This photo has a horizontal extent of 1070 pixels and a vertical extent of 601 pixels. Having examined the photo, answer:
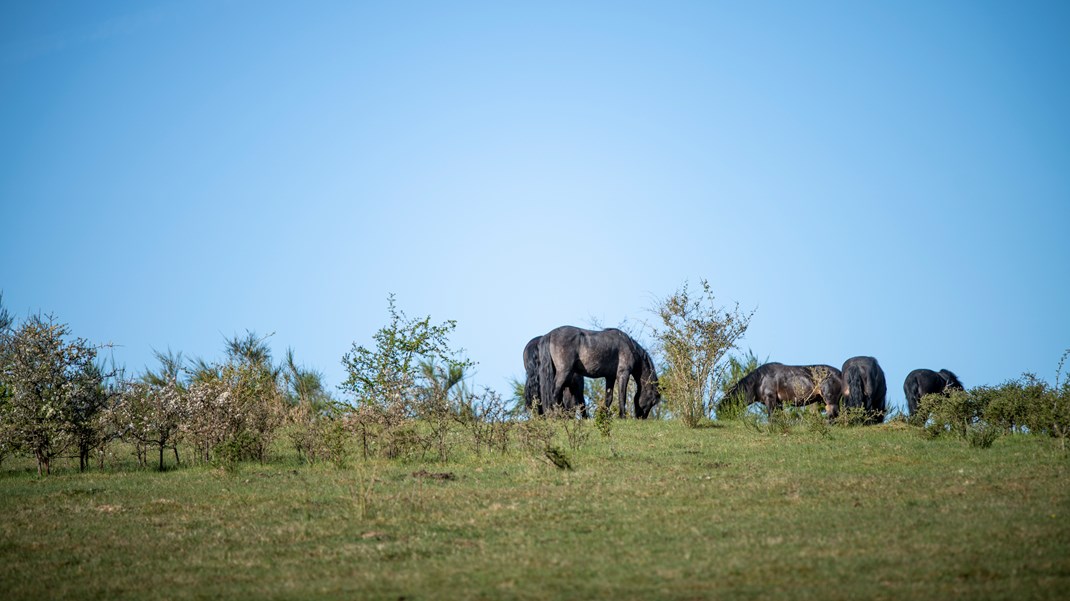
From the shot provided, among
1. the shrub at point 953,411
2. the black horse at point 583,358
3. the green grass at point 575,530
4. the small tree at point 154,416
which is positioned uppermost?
the black horse at point 583,358

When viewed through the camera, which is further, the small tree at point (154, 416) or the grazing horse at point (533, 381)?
the grazing horse at point (533, 381)

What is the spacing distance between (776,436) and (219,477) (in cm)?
965

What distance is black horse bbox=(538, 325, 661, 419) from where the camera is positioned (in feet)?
81.4

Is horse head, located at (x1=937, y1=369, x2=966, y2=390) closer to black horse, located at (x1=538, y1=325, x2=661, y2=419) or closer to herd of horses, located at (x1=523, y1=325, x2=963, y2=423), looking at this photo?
herd of horses, located at (x1=523, y1=325, x2=963, y2=423)

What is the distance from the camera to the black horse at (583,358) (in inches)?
977

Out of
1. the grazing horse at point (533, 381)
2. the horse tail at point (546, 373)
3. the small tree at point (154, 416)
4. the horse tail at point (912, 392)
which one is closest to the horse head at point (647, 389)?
the grazing horse at point (533, 381)

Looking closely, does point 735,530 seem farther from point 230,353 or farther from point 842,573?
point 230,353

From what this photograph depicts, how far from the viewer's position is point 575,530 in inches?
381

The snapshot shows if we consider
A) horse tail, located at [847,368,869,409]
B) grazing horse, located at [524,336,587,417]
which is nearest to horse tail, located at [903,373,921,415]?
horse tail, located at [847,368,869,409]

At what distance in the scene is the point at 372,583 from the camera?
26.1 feet

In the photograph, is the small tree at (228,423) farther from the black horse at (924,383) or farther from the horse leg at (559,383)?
the black horse at (924,383)

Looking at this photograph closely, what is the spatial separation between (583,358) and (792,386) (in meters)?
5.17

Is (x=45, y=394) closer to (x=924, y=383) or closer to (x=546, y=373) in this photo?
(x=546, y=373)

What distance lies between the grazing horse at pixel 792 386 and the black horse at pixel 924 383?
1.74 m
